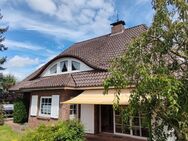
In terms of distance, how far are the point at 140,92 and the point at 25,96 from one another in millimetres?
28706

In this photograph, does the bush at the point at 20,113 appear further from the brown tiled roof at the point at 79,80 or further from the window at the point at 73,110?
the window at the point at 73,110

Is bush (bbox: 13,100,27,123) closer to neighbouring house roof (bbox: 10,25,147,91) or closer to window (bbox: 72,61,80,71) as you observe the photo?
neighbouring house roof (bbox: 10,25,147,91)

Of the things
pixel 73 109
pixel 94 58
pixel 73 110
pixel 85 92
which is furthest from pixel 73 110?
pixel 94 58

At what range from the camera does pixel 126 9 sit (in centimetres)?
Result: 2236

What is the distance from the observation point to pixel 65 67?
29.9m

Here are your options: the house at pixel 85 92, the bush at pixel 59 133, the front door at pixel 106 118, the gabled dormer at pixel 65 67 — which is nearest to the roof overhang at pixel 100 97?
the house at pixel 85 92

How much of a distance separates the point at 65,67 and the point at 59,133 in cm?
1677

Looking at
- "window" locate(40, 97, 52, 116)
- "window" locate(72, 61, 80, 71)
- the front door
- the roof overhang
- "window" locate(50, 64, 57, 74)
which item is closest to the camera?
the roof overhang

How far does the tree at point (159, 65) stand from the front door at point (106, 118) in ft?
47.1

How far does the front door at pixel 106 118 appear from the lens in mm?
24156

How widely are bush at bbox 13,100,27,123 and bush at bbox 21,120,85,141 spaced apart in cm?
1917

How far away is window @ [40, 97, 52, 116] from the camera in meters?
27.6

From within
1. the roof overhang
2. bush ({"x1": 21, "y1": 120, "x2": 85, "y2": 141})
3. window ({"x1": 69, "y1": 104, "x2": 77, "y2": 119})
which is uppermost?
the roof overhang

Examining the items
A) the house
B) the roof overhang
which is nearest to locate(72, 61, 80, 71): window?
the house
